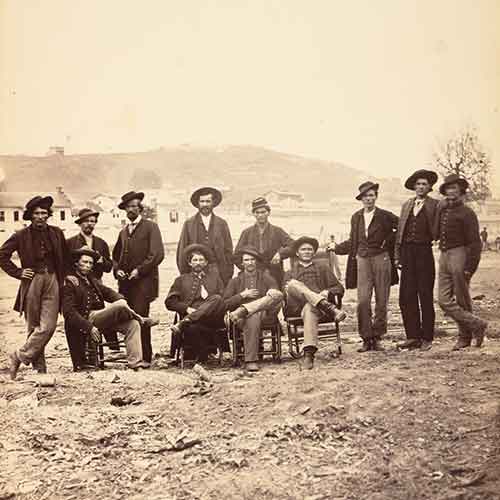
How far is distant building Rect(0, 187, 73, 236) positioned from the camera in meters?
5.32

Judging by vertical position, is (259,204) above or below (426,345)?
above

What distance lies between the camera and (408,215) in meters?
5.29

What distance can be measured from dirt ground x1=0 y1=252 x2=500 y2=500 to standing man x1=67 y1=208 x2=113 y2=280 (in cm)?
Answer: 102

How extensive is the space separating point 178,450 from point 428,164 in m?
3.31

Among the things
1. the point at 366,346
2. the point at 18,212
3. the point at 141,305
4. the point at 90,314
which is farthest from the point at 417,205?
the point at 18,212

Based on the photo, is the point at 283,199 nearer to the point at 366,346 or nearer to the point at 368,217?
the point at 368,217

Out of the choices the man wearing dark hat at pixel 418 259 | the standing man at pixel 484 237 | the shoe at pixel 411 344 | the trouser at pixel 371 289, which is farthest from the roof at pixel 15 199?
the standing man at pixel 484 237

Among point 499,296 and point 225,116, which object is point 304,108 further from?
point 499,296

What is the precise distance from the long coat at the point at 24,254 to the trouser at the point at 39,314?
0.05m

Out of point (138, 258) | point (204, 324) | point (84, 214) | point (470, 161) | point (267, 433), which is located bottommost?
point (267, 433)

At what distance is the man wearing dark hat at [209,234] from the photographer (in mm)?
5641

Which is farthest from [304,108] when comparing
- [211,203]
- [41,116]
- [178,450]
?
[178,450]

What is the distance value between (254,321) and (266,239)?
87 cm

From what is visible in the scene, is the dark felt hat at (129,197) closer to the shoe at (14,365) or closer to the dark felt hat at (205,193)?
the dark felt hat at (205,193)
